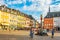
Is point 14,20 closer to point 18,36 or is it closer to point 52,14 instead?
point 18,36

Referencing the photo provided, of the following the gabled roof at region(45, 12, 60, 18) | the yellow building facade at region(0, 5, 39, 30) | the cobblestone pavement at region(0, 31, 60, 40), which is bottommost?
the cobblestone pavement at region(0, 31, 60, 40)

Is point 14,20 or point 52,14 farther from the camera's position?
point 14,20

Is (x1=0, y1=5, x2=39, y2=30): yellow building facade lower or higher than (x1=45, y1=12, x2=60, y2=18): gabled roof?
lower

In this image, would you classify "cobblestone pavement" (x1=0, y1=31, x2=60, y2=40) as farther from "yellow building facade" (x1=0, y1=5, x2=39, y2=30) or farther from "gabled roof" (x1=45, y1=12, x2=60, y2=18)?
"gabled roof" (x1=45, y1=12, x2=60, y2=18)

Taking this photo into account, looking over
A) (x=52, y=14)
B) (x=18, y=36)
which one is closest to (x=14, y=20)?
(x=18, y=36)

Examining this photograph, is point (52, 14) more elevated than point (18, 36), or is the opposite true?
point (52, 14)

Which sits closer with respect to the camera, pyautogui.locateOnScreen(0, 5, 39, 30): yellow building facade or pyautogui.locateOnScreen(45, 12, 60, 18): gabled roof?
pyautogui.locateOnScreen(45, 12, 60, 18): gabled roof

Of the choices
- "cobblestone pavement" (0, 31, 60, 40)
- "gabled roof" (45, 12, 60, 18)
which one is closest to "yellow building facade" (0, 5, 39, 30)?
"cobblestone pavement" (0, 31, 60, 40)

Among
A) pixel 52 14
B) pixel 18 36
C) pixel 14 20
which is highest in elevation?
pixel 52 14

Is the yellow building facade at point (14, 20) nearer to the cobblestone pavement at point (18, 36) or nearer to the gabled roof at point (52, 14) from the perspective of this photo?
the cobblestone pavement at point (18, 36)

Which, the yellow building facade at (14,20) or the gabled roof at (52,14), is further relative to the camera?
the yellow building facade at (14,20)

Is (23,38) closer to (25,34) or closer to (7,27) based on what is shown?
(25,34)

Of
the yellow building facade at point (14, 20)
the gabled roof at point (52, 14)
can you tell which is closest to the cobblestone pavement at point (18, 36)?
the yellow building facade at point (14, 20)

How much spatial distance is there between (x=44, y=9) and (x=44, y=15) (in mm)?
192
